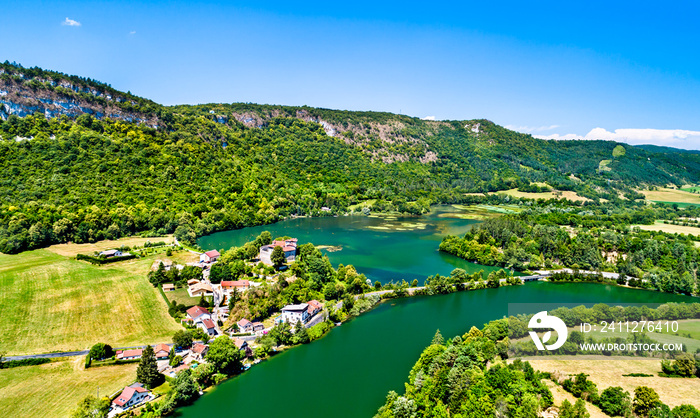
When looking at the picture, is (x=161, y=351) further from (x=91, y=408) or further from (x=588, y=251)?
(x=588, y=251)

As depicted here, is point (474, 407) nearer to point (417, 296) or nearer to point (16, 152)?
point (417, 296)

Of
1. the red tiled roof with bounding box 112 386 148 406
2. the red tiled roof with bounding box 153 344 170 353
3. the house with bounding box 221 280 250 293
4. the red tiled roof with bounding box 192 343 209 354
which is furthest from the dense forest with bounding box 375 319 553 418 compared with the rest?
the house with bounding box 221 280 250 293

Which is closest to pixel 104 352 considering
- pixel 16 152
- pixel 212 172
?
pixel 16 152

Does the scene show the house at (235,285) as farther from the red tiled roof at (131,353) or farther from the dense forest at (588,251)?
the dense forest at (588,251)

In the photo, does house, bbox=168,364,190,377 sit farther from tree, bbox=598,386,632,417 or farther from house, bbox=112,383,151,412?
tree, bbox=598,386,632,417

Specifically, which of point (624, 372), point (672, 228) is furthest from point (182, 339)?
point (672, 228)

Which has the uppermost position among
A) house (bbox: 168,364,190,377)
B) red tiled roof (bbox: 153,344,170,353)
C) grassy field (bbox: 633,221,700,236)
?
grassy field (bbox: 633,221,700,236)
